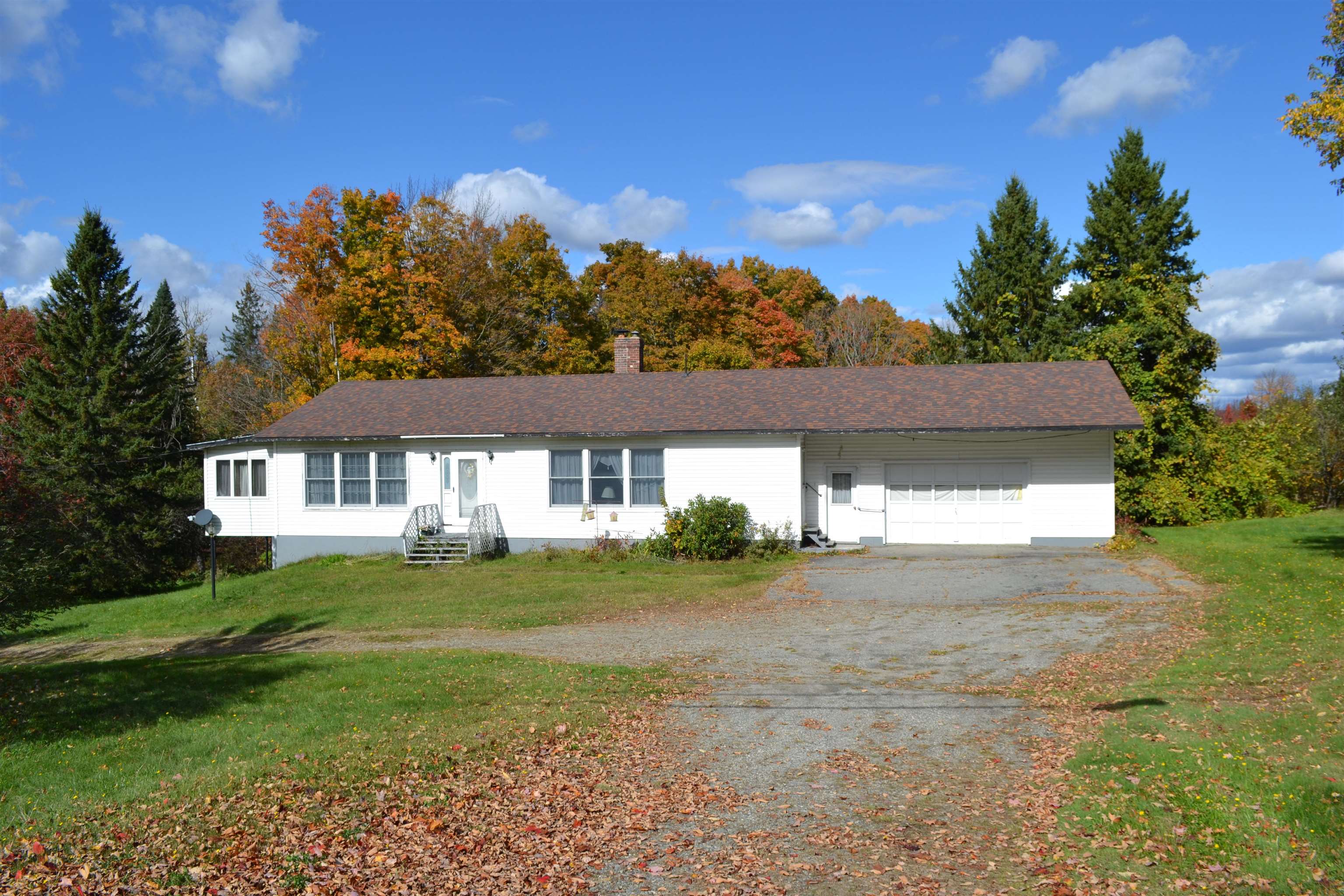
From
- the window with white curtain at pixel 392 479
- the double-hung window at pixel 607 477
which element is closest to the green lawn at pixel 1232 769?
the double-hung window at pixel 607 477

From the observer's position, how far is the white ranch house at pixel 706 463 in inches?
903

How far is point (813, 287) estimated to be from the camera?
54.6m

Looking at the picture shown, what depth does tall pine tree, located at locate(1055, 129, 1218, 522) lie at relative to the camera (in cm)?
2872

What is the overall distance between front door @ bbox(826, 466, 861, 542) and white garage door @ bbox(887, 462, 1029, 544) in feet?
2.75

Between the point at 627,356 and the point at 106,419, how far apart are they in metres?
17.9

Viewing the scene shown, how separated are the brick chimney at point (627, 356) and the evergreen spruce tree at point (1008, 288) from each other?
641 inches

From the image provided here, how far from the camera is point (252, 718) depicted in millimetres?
9078

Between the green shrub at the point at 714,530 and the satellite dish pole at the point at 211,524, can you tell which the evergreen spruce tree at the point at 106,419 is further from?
the green shrub at the point at 714,530

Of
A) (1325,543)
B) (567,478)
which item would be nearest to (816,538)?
(567,478)

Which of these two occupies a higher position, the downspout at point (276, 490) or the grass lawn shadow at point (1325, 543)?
the downspout at point (276, 490)

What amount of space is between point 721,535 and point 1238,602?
10690 mm

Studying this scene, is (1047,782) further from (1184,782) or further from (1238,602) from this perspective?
(1238,602)

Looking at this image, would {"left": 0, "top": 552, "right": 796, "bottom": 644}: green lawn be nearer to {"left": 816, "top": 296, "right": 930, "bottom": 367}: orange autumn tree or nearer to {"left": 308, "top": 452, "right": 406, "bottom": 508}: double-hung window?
{"left": 308, "top": 452, "right": 406, "bottom": 508}: double-hung window

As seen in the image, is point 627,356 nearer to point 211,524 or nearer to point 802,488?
point 802,488
